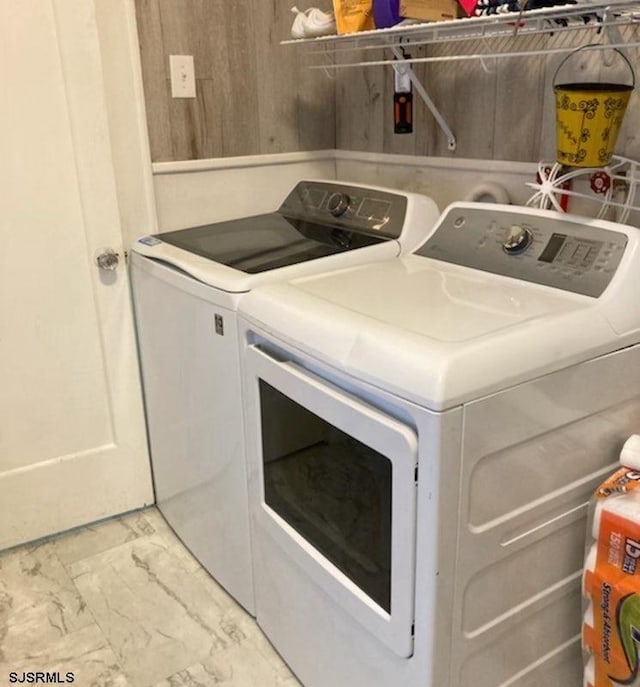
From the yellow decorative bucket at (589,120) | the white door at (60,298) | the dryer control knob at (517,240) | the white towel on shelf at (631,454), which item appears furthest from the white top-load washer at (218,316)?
the white towel on shelf at (631,454)

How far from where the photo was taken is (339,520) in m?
1.31

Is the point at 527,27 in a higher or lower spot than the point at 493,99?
higher

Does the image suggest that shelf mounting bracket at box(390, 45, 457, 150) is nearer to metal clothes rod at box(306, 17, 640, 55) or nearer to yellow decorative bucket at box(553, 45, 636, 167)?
metal clothes rod at box(306, 17, 640, 55)

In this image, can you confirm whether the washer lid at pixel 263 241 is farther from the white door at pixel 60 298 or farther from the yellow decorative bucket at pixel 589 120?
the yellow decorative bucket at pixel 589 120

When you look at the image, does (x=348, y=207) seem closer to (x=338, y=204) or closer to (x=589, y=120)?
(x=338, y=204)

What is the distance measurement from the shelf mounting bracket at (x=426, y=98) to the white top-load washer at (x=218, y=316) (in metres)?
0.22

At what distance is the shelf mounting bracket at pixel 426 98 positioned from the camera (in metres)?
1.88

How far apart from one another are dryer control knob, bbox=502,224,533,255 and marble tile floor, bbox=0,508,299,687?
43.8 inches

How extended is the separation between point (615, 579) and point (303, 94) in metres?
1.80

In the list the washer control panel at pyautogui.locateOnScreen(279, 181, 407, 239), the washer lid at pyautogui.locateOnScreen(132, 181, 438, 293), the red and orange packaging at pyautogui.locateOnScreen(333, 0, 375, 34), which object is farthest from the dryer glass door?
the red and orange packaging at pyautogui.locateOnScreen(333, 0, 375, 34)

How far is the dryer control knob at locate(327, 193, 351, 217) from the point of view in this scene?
6.55 ft

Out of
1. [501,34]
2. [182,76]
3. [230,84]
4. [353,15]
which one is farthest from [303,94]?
[501,34]

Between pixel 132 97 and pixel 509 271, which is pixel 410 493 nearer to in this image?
pixel 509 271

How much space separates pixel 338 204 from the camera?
2.02m
